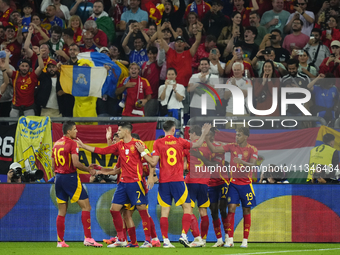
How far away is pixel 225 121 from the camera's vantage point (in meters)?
11.7

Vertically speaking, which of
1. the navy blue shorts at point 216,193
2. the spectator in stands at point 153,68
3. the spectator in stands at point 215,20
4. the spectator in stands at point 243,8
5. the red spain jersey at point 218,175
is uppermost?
the spectator in stands at point 243,8

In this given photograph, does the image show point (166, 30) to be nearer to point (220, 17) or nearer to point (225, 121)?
point (220, 17)

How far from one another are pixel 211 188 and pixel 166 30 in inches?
236

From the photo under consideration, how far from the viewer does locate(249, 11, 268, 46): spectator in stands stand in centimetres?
1458

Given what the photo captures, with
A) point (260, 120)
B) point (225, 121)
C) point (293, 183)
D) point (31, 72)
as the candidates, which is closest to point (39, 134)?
point (31, 72)

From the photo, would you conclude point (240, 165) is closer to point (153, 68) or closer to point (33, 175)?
point (33, 175)

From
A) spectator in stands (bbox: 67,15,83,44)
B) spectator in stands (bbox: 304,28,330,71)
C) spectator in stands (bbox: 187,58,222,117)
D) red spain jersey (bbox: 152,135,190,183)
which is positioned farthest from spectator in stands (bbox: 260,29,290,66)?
red spain jersey (bbox: 152,135,190,183)

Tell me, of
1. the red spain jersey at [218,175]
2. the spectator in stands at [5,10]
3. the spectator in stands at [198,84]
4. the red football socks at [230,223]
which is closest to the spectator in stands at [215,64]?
the spectator in stands at [198,84]

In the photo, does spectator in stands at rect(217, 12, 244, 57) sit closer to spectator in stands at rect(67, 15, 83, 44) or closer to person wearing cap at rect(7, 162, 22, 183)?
spectator in stands at rect(67, 15, 83, 44)

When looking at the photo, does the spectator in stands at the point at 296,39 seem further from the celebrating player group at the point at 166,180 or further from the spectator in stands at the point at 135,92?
the celebrating player group at the point at 166,180

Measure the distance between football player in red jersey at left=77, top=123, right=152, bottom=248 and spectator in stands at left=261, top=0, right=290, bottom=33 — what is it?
293 inches

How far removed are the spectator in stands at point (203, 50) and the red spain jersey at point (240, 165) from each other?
4826 mm

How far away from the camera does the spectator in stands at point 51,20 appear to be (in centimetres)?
1584

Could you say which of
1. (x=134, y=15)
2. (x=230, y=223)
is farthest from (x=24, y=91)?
(x=230, y=223)
